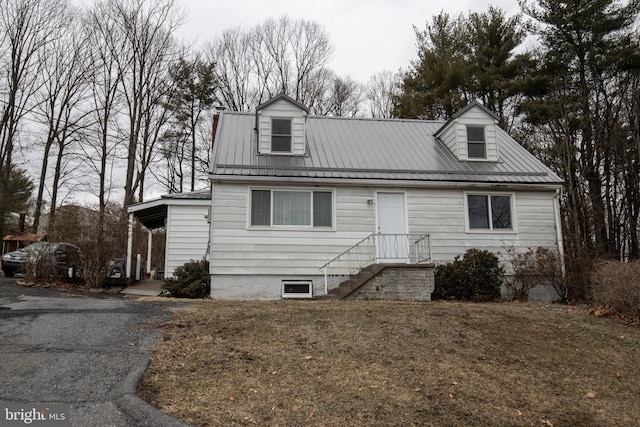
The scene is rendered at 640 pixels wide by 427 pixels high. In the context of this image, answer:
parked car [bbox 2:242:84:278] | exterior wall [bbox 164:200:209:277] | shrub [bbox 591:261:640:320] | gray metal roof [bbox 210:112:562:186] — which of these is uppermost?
gray metal roof [bbox 210:112:562:186]

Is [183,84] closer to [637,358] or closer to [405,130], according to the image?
[405,130]

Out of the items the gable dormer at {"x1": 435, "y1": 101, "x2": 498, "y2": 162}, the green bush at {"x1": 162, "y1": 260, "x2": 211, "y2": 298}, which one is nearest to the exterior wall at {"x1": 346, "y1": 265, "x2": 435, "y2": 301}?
the green bush at {"x1": 162, "y1": 260, "x2": 211, "y2": 298}

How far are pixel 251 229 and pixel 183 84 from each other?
17.5 m

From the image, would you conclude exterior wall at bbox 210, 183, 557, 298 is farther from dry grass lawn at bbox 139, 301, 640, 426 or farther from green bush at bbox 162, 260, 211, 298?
dry grass lawn at bbox 139, 301, 640, 426

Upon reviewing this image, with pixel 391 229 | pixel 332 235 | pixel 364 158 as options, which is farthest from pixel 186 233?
pixel 391 229

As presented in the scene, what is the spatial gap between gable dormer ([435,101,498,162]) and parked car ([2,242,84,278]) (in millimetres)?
11801

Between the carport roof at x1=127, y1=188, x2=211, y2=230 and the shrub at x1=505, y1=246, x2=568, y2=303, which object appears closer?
the shrub at x1=505, y1=246, x2=568, y2=303

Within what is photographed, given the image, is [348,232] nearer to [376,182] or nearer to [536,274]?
[376,182]

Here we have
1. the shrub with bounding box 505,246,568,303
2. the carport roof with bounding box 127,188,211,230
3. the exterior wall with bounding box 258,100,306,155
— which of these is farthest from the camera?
the carport roof with bounding box 127,188,211,230

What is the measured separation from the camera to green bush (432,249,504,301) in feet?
36.0

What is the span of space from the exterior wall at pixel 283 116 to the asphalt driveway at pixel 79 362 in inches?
249

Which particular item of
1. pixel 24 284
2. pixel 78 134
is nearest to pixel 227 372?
pixel 24 284

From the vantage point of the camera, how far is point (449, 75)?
22766mm

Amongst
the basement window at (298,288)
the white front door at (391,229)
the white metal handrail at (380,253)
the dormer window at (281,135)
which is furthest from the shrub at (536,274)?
the dormer window at (281,135)
